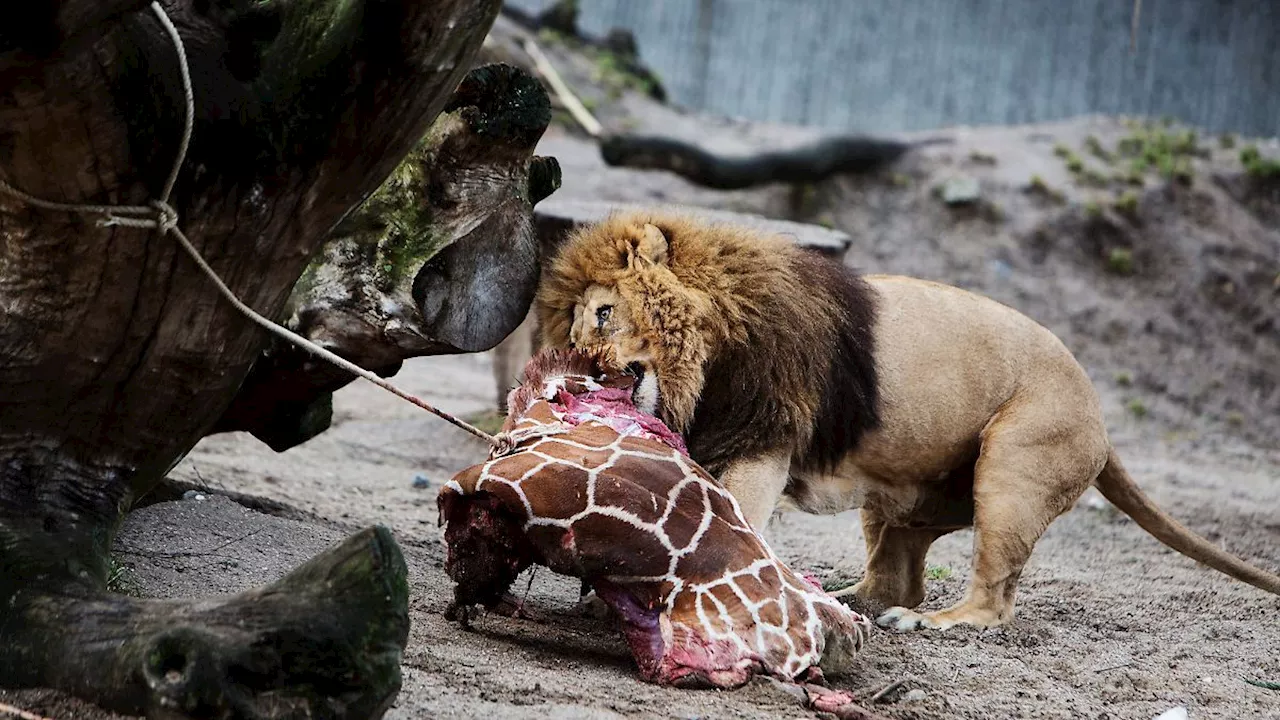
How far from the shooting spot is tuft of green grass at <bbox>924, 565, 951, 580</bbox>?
564 cm

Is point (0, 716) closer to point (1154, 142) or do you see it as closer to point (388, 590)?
point (388, 590)

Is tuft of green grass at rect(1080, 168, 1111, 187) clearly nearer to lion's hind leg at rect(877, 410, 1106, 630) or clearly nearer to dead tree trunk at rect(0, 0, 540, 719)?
lion's hind leg at rect(877, 410, 1106, 630)

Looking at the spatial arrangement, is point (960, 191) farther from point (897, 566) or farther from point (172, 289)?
point (172, 289)

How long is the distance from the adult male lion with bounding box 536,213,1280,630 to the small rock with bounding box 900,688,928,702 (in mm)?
881

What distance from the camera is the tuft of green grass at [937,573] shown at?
564cm

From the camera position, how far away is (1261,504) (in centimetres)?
768

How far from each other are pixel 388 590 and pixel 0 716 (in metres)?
0.74

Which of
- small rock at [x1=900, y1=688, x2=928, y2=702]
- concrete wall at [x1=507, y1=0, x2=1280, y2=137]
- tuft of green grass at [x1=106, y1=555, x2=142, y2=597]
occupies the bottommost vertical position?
small rock at [x1=900, y1=688, x2=928, y2=702]

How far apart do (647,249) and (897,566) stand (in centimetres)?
170

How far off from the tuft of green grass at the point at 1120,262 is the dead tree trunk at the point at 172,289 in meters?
9.82

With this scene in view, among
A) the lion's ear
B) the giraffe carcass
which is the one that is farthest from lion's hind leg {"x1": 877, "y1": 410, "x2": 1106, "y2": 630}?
the lion's ear

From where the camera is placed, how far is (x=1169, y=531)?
5.05 m

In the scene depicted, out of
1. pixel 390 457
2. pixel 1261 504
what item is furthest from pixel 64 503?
pixel 1261 504

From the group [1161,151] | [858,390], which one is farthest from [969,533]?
[1161,151]
